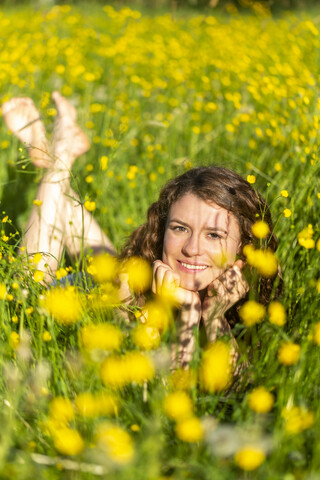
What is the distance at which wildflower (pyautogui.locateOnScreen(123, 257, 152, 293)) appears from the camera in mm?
1606

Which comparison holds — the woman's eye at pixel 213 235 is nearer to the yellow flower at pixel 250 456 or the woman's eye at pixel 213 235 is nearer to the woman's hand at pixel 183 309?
the woman's hand at pixel 183 309

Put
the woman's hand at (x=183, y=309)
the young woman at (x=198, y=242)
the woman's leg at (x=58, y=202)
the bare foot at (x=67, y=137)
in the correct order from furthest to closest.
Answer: the bare foot at (x=67, y=137) < the woman's leg at (x=58, y=202) < the young woman at (x=198, y=242) < the woman's hand at (x=183, y=309)

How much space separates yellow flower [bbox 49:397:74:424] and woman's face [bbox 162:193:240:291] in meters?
0.65

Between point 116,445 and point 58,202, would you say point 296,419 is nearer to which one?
point 116,445

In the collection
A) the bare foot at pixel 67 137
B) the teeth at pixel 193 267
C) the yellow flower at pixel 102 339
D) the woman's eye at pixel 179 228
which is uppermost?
the bare foot at pixel 67 137

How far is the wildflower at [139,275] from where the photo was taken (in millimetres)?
1606

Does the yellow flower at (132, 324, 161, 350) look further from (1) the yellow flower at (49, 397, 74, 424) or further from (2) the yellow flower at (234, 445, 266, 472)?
(2) the yellow flower at (234, 445, 266, 472)

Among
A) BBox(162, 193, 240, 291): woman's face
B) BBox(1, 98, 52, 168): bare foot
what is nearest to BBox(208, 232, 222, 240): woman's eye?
BBox(162, 193, 240, 291): woman's face

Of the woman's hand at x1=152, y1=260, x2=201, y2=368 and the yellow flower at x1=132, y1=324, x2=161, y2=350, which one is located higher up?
the yellow flower at x1=132, y1=324, x2=161, y2=350

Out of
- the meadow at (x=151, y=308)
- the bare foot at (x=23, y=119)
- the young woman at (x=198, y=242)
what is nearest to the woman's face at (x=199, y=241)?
the young woman at (x=198, y=242)

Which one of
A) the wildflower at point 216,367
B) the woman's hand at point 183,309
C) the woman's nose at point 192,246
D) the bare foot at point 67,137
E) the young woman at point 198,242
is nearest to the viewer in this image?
the wildflower at point 216,367

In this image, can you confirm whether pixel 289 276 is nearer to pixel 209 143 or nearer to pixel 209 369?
pixel 209 369

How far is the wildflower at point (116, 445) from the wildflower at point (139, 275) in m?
0.55

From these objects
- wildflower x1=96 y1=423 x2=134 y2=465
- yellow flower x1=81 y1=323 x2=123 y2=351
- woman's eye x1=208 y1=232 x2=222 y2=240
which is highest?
woman's eye x1=208 y1=232 x2=222 y2=240
